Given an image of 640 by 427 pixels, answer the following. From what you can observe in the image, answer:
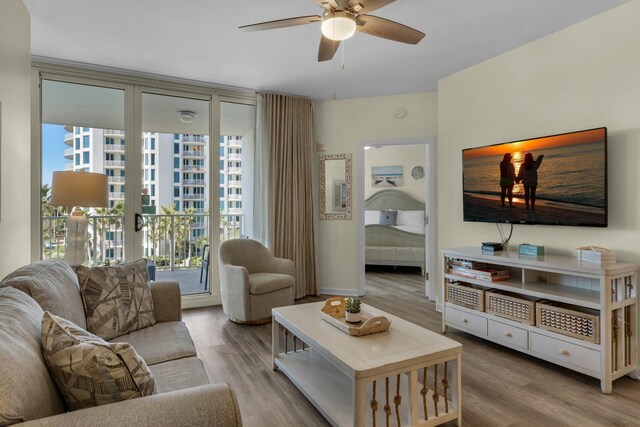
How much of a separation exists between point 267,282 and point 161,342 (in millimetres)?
1705

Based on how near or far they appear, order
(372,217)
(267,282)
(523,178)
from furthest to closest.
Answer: (372,217) < (267,282) < (523,178)

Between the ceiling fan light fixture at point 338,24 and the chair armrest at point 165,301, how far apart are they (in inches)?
73.0

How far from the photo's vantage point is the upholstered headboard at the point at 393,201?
21.9 feet

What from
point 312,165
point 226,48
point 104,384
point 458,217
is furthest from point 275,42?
point 104,384

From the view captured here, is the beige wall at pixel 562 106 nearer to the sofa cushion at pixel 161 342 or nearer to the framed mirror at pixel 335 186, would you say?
the framed mirror at pixel 335 186

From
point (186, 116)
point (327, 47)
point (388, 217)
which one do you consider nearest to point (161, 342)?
point (327, 47)

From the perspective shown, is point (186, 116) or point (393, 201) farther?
point (393, 201)

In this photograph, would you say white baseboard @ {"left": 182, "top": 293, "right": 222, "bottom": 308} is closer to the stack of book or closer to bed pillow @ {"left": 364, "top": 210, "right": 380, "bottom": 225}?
the stack of book

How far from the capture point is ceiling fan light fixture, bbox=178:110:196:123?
4.32 meters

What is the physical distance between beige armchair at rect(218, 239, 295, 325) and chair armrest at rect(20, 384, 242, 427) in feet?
8.20

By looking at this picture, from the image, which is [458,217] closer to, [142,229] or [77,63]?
[142,229]

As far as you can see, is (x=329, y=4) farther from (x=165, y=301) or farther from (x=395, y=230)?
(x=395, y=230)

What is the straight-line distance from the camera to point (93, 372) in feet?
3.46

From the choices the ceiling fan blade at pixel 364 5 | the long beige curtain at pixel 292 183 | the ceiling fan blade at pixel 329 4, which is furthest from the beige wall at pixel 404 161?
the ceiling fan blade at pixel 329 4
